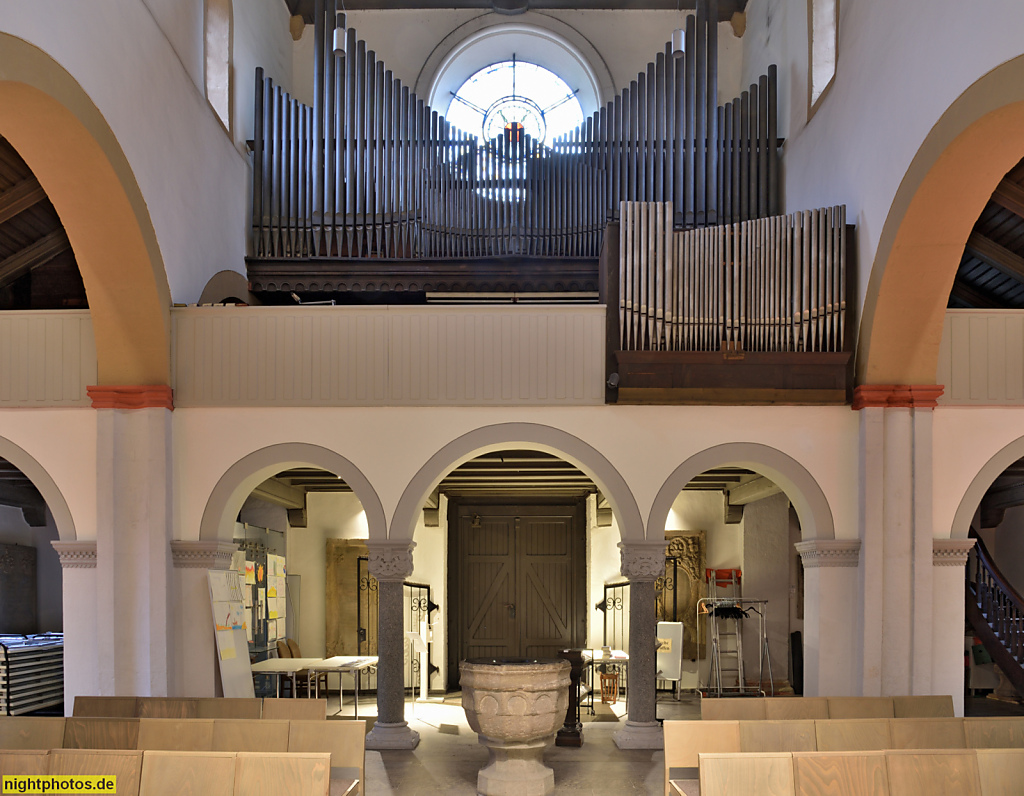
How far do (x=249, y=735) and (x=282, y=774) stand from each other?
3.54 feet

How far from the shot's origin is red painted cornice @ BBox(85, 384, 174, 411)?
8719 millimetres

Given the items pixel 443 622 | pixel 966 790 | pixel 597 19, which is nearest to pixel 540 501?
pixel 443 622

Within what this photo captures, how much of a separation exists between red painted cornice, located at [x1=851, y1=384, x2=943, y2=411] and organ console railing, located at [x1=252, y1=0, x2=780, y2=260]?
340cm

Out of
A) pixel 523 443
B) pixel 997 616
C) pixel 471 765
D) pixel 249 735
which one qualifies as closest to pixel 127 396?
pixel 523 443

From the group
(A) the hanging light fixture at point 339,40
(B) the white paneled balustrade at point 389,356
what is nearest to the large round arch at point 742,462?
(B) the white paneled balustrade at point 389,356

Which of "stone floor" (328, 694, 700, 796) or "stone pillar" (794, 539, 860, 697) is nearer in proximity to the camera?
"stone floor" (328, 694, 700, 796)

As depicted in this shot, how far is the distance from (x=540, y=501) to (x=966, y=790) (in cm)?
914

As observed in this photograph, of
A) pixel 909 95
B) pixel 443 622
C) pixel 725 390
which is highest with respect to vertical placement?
pixel 909 95

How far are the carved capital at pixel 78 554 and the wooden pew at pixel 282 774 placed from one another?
4.72 m

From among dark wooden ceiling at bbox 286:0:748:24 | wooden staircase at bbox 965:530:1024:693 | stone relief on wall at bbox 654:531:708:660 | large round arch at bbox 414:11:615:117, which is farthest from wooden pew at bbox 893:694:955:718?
dark wooden ceiling at bbox 286:0:748:24

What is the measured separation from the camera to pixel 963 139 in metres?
6.81

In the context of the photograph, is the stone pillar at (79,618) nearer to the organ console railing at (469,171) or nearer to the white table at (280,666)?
the white table at (280,666)

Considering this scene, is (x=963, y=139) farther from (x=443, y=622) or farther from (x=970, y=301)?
(x=443, y=622)

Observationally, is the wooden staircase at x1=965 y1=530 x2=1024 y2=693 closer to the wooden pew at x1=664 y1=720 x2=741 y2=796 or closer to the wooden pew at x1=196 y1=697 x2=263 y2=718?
Answer: the wooden pew at x1=664 y1=720 x2=741 y2=796
